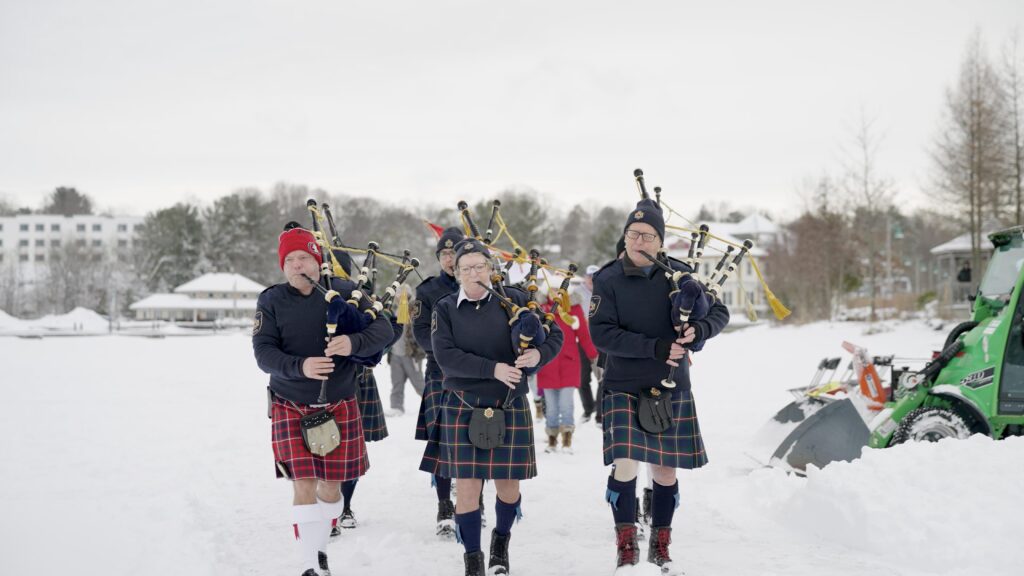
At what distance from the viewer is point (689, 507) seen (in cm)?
535

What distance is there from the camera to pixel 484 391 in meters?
3.86

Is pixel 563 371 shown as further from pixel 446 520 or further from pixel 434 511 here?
pixel 446 520

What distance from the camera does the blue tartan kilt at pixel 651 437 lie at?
3855 mm

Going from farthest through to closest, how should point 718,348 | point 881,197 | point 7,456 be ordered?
point 881,197 < point 718,348 < point 7,456

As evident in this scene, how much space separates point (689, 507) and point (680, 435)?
1.63 m

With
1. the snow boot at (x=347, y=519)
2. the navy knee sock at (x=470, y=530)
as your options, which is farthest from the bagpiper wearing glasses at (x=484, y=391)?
the snow boot at (x=347, y=519)

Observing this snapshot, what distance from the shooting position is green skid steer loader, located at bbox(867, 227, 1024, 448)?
205 inches

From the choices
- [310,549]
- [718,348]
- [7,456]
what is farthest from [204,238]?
[310,549]

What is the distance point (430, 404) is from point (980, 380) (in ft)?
12.1

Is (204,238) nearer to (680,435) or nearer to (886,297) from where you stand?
(886,297)

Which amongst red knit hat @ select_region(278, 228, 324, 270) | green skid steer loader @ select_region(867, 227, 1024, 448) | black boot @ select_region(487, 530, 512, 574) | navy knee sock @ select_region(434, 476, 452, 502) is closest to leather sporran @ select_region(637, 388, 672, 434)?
black boot @ select_region(487, 530, 512, 574)

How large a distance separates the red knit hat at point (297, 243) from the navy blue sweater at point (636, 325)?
1.42 metres

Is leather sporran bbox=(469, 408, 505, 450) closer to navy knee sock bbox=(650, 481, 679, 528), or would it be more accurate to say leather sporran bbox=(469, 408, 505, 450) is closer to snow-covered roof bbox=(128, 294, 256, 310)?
navy knee sock bbox=(650, 481, 679, 528)

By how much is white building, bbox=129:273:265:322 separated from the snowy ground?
52493 mm
